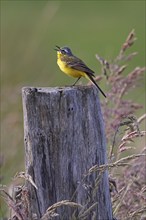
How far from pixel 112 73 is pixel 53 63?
687 centimetres

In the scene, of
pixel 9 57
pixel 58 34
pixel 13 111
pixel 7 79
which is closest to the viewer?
pixel 13 111

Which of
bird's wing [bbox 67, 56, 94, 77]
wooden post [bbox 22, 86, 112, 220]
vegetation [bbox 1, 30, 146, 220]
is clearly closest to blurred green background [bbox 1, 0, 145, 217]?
vegetation [bbox 1, 30, 146, 220]

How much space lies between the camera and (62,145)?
13.5 feet

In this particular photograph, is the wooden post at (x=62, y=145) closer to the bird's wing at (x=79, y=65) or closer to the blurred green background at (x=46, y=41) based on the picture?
the bird's wing at (x=79, y=65)

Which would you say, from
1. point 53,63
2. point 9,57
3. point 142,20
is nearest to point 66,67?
point 9,57

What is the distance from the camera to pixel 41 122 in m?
4.12

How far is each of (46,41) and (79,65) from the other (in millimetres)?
15002

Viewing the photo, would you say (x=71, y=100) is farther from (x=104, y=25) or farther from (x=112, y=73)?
(x=104, y=25)

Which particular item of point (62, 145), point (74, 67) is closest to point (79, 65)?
point (74, 67)

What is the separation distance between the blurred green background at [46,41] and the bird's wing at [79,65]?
0.81 m

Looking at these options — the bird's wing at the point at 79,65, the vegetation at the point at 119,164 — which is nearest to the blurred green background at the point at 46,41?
the vegetation at the point at 119,164

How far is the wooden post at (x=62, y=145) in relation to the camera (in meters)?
4.11

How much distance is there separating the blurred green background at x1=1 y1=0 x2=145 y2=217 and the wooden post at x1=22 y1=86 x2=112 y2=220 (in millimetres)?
A: 1629

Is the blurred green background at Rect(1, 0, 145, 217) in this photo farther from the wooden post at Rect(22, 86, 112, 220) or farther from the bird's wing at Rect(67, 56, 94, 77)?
the wooden post at Rect(22, 86, 112, 220)
